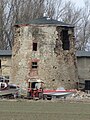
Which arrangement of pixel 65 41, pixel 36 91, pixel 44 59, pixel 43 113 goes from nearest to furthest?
pixel 43 113
pixel 36 91
pixel 44 59
pixel 65 41

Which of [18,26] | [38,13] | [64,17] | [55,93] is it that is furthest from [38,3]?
[55,93]

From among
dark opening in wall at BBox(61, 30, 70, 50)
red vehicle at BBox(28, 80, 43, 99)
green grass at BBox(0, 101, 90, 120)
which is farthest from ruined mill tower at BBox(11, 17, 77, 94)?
green grass at BBox(0, 101, 90, 120)

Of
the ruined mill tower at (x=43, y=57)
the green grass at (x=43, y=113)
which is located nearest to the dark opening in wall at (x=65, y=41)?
the ruined mill tower at (x=43, y=57)

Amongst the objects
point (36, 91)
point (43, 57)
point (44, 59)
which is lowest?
point (36, 91)

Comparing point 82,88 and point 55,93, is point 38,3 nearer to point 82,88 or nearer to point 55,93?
point 82,88

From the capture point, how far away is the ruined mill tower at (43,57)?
62812mm

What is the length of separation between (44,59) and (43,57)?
0.97ft

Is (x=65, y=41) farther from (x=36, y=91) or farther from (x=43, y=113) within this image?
(x=43, y=113)

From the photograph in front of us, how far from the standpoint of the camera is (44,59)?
63031mm

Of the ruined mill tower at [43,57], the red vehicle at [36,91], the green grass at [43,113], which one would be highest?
the ruined mill tower at [43,57]

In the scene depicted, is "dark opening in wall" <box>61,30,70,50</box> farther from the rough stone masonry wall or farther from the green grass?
the green grass

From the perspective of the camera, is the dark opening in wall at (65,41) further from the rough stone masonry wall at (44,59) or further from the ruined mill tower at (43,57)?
the rough stone masonry wall at (44,59)

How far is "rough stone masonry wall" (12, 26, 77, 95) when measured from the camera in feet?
206

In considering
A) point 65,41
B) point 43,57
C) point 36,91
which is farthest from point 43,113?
point 65,41
